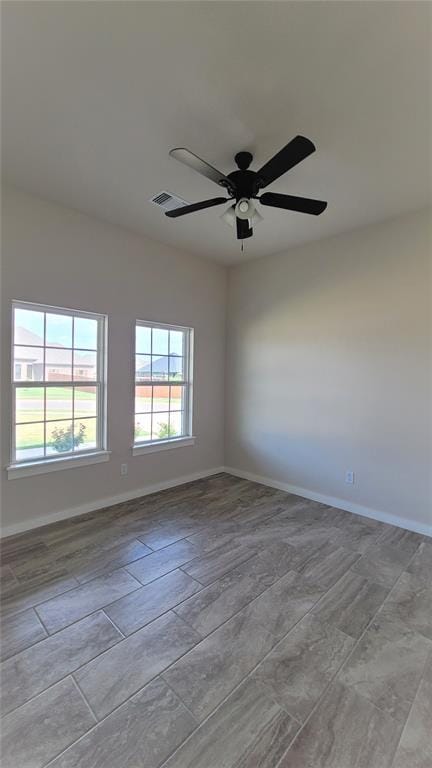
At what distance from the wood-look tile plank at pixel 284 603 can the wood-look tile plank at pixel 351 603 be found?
80mm

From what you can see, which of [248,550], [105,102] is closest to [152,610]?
[248,550]

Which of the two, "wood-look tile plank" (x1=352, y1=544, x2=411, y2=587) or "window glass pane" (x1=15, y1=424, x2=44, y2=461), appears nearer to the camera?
"wood-look tile plank" (x1=352, y1=544, x2=411, y2=587)

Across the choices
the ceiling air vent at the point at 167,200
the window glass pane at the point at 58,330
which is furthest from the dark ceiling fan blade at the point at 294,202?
the window glass pane at the point at 58,330

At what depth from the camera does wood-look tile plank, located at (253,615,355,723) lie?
1452 millimetres

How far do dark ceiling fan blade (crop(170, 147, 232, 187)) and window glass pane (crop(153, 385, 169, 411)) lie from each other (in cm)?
248

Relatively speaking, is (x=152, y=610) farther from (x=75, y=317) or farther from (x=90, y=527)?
(x=75, y=317)

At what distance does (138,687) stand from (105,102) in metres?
3.04

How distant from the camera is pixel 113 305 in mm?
3439

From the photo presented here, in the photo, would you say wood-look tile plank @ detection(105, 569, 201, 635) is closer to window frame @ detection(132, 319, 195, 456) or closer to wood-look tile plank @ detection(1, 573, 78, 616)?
wood-look tile plank @ detection(1, 573, 78, 616)

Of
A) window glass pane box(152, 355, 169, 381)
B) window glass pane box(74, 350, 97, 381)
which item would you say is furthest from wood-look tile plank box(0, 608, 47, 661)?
window glass pane box(152, 355, 169, 381)

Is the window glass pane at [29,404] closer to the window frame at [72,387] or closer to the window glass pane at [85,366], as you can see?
the window frame at [72,387]

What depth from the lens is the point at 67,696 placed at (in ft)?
4.70

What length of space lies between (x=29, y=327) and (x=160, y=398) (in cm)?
163

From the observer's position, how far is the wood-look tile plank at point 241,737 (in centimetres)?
121
